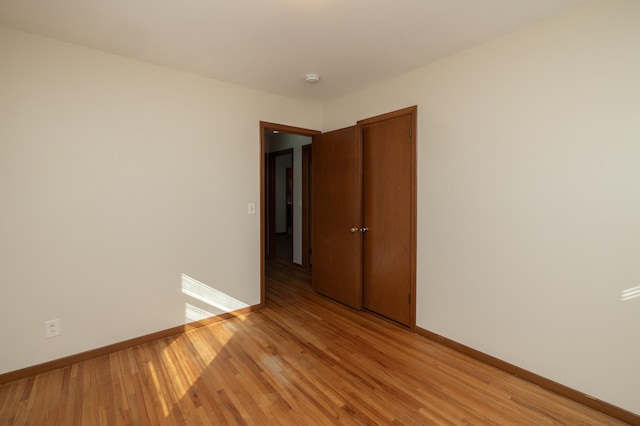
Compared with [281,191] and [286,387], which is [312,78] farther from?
[281,191]

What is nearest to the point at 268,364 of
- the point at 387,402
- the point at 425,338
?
the point at 387,402

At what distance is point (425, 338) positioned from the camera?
2.76m

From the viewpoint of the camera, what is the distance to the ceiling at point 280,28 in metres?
1.85

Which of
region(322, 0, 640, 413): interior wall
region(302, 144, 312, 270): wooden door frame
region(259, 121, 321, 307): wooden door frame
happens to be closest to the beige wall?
region(322, 0, 640, 413): interior wall

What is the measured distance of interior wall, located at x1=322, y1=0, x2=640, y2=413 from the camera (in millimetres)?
1765

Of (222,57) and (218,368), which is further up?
(222,57)

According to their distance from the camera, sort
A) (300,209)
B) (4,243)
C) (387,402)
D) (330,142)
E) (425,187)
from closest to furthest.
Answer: (387,402) → (4,243) → (425,187) → (330,142) → (300,209)

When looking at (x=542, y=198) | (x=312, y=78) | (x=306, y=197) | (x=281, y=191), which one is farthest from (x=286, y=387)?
(x=281, y=191)

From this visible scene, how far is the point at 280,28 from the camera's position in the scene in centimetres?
209

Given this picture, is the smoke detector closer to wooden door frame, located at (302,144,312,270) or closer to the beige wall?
the beige wall

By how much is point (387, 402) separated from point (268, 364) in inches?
36.5

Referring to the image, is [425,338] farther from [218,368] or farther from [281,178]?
[281,178]

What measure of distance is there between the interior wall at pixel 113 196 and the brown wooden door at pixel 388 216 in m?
1.28

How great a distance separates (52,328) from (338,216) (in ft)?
8.93
